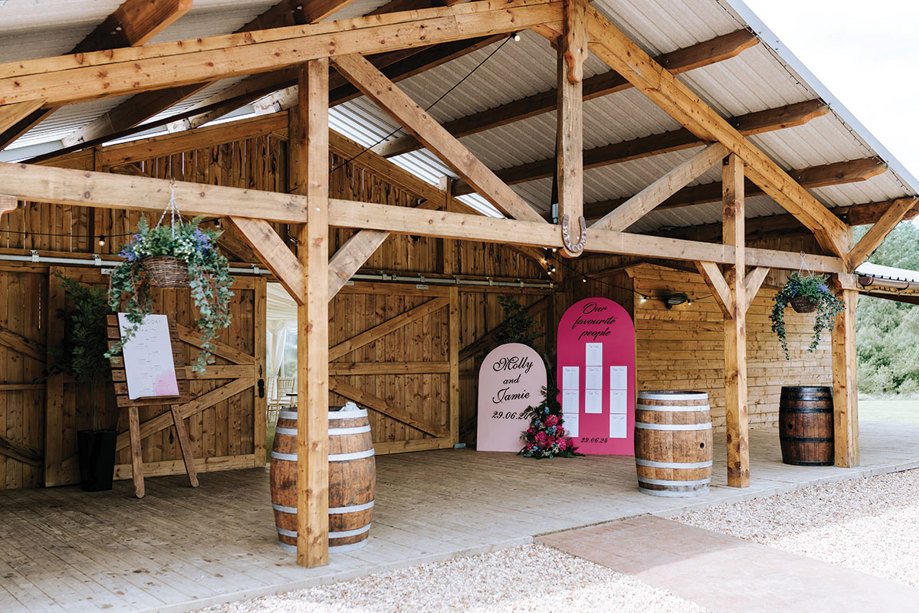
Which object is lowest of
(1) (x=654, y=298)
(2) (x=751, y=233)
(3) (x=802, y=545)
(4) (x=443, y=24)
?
(3) (x=802, y=545)

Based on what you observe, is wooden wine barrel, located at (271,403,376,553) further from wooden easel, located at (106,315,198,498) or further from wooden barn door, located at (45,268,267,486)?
wooden barn door, located at (45,268,267,486)

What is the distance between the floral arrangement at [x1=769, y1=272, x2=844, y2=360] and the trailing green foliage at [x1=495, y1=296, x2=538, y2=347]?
126 inches

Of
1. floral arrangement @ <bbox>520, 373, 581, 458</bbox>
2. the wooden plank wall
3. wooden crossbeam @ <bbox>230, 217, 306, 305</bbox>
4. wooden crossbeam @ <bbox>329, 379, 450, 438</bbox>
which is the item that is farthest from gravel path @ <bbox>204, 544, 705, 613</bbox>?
the wooden plank wall

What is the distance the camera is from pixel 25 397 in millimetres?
7176

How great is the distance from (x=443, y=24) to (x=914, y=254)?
30771 millimetres

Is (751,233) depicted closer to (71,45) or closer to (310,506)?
(310,506)

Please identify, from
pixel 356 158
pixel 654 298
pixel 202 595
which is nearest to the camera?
pixel 202 595

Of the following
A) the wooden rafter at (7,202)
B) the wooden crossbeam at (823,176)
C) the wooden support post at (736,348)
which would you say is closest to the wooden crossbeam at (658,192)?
the wooden support post at (736,348)

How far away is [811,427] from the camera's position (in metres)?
8.05

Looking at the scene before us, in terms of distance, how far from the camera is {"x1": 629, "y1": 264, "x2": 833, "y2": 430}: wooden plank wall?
10.5 metres

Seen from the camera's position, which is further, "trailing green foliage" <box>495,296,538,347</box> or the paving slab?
"trailing green foliage" <box>495,296,538,347</box>

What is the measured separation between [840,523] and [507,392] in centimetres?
430

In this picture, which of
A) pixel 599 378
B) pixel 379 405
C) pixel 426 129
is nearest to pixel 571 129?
pixel 426 129

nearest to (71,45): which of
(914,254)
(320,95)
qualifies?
(320,95)
